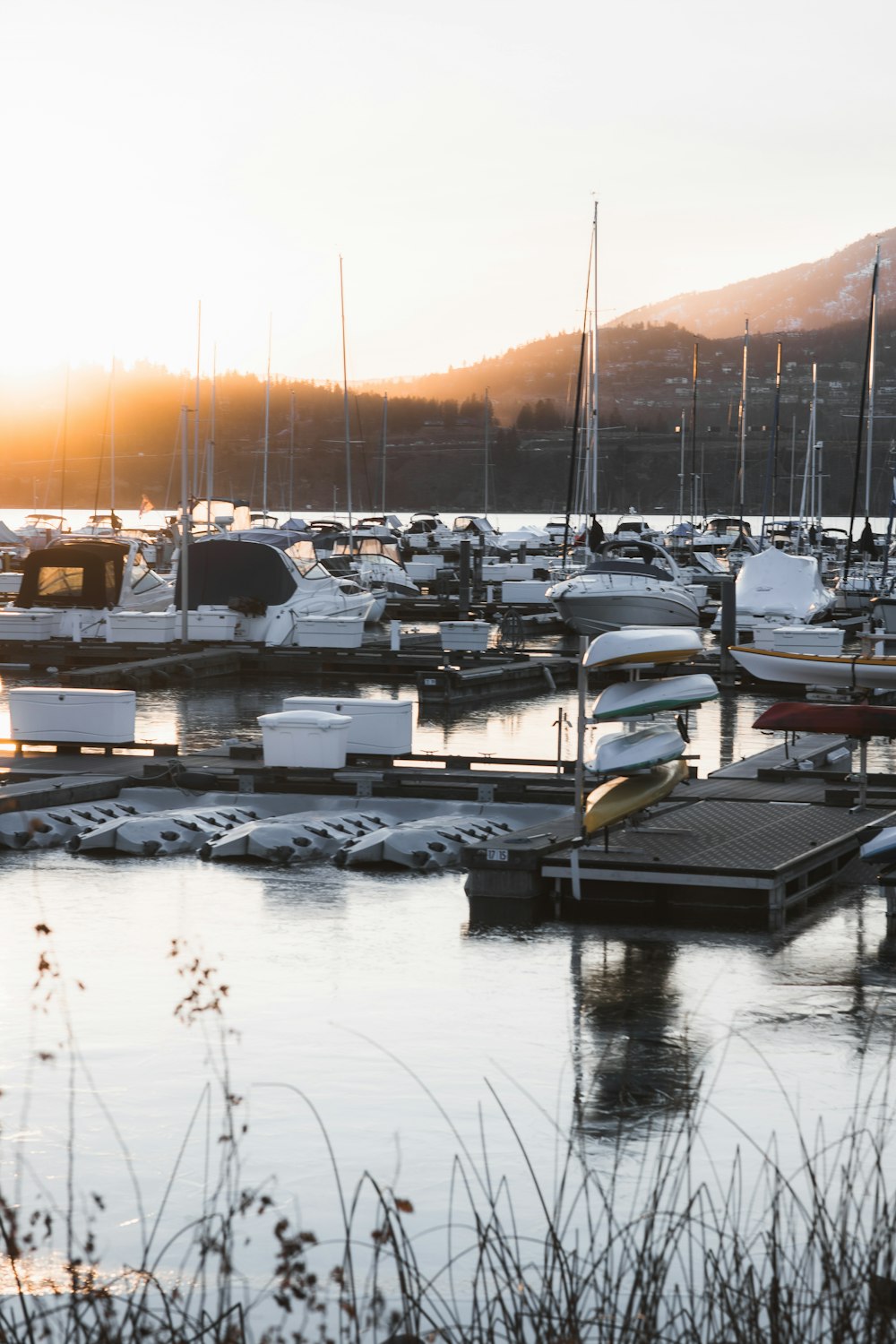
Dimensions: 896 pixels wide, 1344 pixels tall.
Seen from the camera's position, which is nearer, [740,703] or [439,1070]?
[439,1070]

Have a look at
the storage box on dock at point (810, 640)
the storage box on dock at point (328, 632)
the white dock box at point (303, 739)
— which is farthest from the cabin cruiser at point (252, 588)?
the white dock box at point (303, 739)

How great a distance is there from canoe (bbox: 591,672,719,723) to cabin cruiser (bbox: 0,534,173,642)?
19676 mm

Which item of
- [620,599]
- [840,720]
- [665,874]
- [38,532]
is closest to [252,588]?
[620,599]

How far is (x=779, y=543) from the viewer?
7338cm

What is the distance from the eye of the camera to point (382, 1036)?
351 inches

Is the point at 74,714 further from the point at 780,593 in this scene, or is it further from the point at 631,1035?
the point at 780,593

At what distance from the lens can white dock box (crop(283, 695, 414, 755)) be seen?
16.7 m

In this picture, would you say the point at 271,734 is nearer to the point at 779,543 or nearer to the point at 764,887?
the point at 764,887

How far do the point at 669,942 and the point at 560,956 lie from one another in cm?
72

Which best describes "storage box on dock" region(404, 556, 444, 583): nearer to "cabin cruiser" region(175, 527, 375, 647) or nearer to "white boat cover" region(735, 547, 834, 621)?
"white boat cover" region(735, 547, 834, 621)

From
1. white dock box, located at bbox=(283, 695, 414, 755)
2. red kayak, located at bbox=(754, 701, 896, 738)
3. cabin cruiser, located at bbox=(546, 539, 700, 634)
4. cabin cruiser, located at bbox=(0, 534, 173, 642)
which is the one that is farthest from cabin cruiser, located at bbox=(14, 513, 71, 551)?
red kayak, located at bbox=(754, 701, 896, 738)

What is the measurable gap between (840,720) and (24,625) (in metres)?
20.9

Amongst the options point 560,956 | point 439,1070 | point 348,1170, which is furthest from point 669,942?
point 348,1170

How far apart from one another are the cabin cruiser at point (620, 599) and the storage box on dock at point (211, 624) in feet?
25.4
